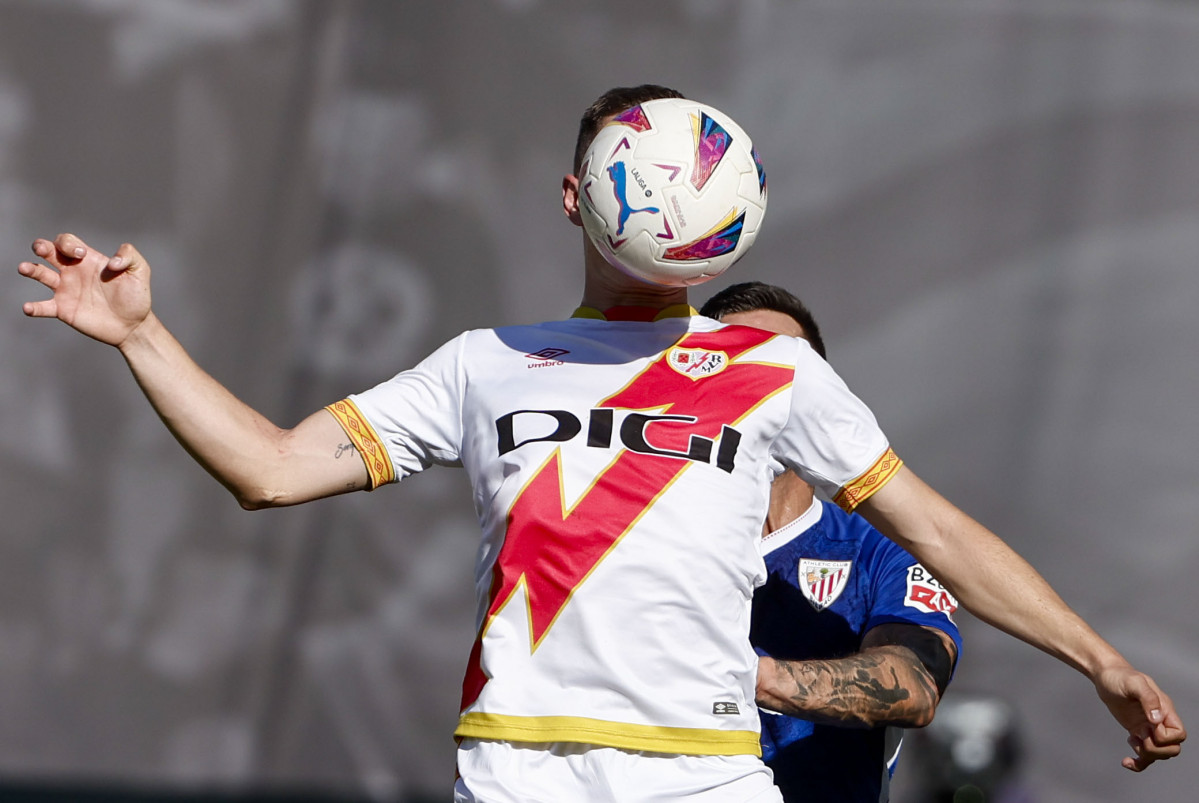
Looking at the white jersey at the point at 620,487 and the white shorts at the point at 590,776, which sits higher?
the white jersey at the point at 620,487

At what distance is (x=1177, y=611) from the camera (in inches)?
194

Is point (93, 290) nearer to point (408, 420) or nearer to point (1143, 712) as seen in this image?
point (408, 420)

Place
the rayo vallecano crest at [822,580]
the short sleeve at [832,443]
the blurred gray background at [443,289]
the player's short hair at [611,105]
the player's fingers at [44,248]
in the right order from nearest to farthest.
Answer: the player's fingers at [44,248], the short sleeve at [832,443], the player's short hair at [611,105], the rayo vallecano crest at [822,580], the blurred gray background at [443,289]

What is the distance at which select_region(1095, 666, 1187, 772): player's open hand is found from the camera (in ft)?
6.63

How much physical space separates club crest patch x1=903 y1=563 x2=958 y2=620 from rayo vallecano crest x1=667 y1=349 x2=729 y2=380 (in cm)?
94

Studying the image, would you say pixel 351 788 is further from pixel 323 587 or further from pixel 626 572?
pixel 626 572

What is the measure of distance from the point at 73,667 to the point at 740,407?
14.8 feet

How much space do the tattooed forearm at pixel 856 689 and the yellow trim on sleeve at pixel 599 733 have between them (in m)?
0.34

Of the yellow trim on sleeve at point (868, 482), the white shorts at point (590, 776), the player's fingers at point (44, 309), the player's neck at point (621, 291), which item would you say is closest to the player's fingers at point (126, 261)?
the player's fingers at point (44, 309)

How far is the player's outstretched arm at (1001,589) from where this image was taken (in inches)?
81.3

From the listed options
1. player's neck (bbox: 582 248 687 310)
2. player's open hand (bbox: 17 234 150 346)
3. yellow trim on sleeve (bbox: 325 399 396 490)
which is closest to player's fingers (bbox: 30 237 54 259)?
player's open hand (bbox: 17 234 150 346)

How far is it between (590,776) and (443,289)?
4.09 meters

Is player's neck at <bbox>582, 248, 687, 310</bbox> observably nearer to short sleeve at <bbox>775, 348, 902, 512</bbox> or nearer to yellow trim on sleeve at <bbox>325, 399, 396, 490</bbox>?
short sleeve at <bbox>775, 348, 902, 512</bbox>

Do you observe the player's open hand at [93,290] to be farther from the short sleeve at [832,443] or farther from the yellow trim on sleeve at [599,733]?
the short sleeve at [832,443]
